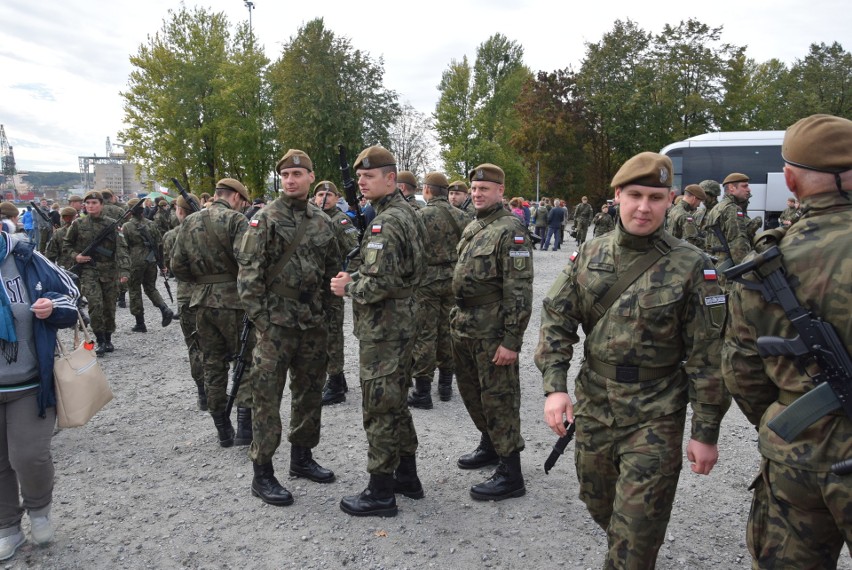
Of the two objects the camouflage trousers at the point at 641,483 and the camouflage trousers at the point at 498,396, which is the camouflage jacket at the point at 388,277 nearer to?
the camouflage trousers at the point at 498,396

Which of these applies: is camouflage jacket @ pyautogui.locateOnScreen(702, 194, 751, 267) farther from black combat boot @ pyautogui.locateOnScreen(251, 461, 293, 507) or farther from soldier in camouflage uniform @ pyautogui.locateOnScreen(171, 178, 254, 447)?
black combat boot @ pyautogui.locateOnScreen(251, 461, 293, 507)

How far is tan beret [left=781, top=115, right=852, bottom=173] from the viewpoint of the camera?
2021mm

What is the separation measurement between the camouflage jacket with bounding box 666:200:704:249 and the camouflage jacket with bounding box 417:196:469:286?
5.09 m

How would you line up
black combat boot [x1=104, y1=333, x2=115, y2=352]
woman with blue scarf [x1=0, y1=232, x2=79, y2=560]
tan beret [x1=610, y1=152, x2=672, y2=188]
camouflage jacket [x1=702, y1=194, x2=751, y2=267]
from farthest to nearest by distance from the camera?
camouflage jacket [x1=702, y1=194, x2=751, y2=267], black combat boot [x1=104, y1=333, x2=115, y2=352], woman with blue scarf [x1=0, y1=232, x2=79, y2=560], tan beret [x1=610, y1=152, x2=672, y2=188]

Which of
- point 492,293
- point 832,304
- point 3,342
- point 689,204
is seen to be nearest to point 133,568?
point 3,342

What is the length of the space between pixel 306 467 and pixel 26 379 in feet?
6.48

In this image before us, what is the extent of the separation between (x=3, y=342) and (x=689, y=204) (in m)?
10.1

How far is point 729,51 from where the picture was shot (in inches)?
1422

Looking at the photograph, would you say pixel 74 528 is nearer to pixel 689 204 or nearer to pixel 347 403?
pixel 347 403

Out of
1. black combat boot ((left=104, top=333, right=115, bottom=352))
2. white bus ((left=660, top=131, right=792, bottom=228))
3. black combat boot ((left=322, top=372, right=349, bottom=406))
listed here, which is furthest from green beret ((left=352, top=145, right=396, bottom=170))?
white bus ((left=660, top=131, right=792, bottom=228))

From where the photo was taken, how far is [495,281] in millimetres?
4387

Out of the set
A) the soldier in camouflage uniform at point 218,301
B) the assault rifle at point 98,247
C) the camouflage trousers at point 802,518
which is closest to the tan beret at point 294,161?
the soldier in camouflage uniform at point 218,301

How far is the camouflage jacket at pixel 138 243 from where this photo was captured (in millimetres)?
9992

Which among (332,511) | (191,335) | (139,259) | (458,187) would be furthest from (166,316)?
(332,511)
